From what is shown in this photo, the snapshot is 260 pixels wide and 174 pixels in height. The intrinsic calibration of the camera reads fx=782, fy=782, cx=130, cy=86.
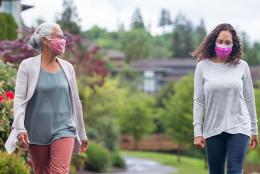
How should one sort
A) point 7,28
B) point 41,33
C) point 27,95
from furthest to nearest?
point 7,28 < point 41,33 < point 27,95

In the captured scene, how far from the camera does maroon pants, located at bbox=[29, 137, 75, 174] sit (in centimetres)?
675

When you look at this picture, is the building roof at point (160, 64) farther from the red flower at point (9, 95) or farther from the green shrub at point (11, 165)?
the green shrub at point (11, 165)

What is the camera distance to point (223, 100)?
709cm

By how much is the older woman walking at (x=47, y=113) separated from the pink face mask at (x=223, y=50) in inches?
54.0

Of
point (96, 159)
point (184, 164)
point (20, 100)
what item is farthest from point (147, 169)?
point (20, 100)

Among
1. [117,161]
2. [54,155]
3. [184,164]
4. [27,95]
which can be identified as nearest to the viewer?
[54,155]

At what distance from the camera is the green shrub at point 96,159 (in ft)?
98.2

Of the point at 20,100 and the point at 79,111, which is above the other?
the point at 20,100

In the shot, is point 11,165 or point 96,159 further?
point 96,159

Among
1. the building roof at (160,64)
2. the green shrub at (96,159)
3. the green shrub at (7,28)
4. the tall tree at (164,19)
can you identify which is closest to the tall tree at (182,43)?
the building roof at (160,64)

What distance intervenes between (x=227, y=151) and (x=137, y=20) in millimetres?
143450

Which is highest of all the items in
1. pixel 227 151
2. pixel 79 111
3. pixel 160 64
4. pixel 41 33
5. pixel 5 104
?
pixel 41 33

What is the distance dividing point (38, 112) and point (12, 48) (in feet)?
33.4

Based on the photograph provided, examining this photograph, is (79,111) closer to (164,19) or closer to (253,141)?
(253,141)
